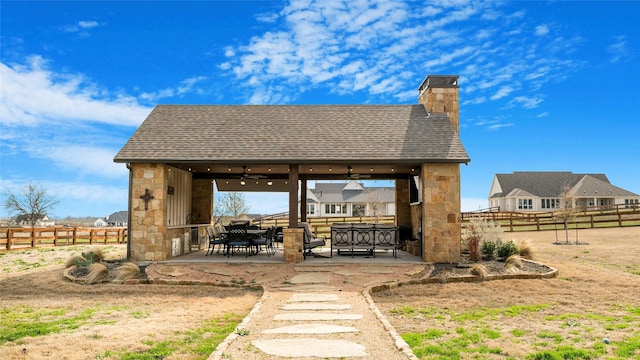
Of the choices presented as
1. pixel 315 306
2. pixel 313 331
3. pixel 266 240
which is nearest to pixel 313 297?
pixel 315 306

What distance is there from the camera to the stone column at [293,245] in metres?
12.8

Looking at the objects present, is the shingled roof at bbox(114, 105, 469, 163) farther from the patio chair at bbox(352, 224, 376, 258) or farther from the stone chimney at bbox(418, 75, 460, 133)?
the patio chair at bbox(352, 224, 376, 258)

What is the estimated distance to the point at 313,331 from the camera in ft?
21.0

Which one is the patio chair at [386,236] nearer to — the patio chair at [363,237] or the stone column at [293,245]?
the patio chair at [363,237]

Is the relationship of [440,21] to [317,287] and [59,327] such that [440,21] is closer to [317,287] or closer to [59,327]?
[317,287]

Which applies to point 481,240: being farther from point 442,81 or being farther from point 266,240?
point 266,240

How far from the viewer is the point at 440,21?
1338 centimetres

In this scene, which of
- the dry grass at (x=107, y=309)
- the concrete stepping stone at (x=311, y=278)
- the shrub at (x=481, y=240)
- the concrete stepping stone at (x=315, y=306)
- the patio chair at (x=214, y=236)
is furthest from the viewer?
the patio chair at (x=214, y=236)

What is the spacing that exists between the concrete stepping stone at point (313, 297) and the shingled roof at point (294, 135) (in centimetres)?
451

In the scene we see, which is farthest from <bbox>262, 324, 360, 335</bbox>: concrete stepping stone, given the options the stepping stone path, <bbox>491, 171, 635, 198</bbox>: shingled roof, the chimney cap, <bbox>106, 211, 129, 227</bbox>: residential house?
<bbox>106, 211, 129, 227</bbox>: residential house

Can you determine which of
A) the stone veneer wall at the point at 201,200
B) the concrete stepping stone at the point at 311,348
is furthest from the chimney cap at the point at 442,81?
the concrete stepping stone at the point at 311,348

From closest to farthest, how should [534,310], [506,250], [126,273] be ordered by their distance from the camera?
[534,310]
[126,273]
[506,250]

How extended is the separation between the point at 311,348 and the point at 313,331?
0.80 m

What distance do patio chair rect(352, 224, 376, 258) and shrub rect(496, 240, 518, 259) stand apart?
11.6 ft
